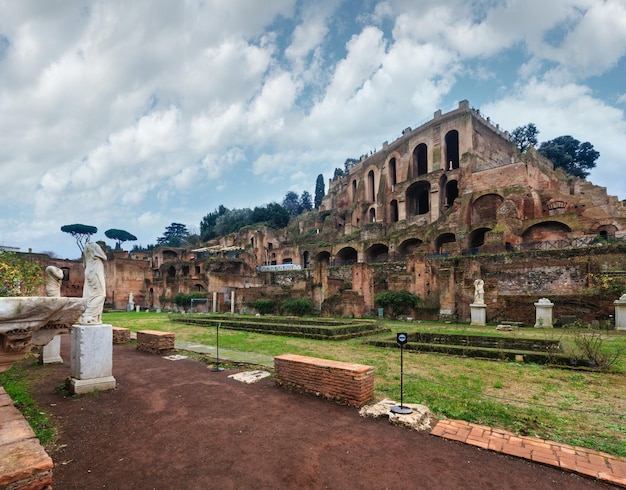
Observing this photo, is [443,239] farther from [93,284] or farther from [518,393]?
[93,284]

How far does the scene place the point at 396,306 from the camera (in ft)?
70.4

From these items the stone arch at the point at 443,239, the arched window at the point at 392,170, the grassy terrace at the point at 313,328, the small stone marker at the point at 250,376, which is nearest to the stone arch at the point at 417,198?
the arched window at the point at 392,170

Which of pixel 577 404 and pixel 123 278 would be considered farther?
pixel 123 278

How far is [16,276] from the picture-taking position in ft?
20.9

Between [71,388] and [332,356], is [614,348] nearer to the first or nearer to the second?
[332,356]

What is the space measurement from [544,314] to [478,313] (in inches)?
108

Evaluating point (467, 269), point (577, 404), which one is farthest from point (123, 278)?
point (577, 404)

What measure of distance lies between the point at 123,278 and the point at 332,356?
36914 millimetres

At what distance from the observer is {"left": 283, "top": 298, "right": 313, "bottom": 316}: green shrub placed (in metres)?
23.7

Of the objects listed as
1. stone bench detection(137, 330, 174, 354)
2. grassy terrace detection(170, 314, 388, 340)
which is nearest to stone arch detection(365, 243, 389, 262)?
grassy terrace detection(170, 314, 388, 340)

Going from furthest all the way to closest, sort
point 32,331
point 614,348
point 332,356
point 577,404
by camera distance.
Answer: point 614,348
point 332,356
point 577,404
point 32,331

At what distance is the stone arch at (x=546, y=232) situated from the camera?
2769 centimetres

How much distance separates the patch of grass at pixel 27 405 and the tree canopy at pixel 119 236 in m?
86.7

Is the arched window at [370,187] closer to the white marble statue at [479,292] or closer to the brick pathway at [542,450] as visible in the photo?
the white marble statue at [479,292]
